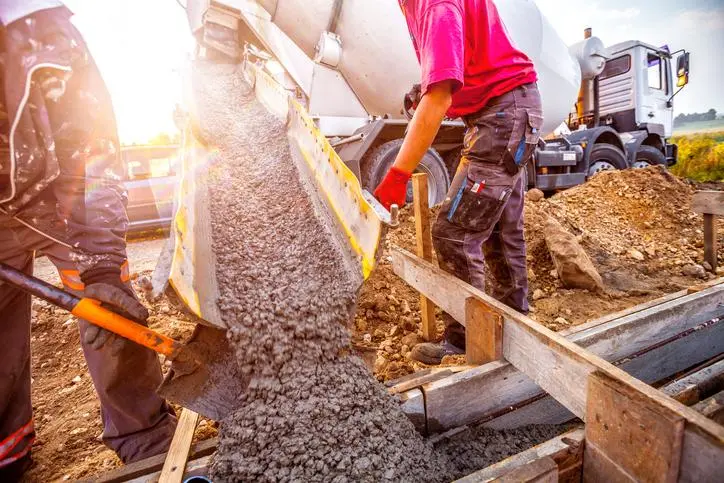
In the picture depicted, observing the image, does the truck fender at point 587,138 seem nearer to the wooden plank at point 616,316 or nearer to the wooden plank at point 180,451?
the wooden plank at point 616,316

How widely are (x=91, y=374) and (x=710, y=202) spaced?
4329mm

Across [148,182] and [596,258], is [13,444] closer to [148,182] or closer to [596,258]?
[596,258]

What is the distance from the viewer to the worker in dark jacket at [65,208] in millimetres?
1319

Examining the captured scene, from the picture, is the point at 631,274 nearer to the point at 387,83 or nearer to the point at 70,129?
the point at 387,83

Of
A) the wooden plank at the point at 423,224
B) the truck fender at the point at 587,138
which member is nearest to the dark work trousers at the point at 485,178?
the wooden plank at the point at 423,224

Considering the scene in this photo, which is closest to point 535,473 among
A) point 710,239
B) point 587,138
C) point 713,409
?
point 713,409

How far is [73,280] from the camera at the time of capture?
1.60 m

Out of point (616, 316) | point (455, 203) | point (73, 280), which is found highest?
point (455, 203)

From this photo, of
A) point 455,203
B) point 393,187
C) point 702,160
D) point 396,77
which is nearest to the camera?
point 393,187

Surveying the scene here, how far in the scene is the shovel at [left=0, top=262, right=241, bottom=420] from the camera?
1.23 m

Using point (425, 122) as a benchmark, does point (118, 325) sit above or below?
below

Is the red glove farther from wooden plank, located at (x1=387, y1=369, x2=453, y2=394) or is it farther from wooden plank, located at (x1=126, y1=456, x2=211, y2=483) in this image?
wooden plank, located at (x1=126, y1=456, x2=211, y2=483)

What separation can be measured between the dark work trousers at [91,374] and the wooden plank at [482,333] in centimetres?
141

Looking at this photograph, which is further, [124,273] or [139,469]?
[124,273]
